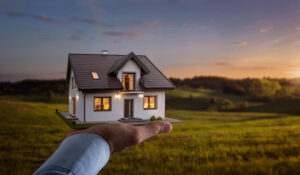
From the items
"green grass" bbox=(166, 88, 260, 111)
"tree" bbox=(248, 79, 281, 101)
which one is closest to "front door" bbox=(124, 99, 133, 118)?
"green grass" bbox=(166, 88, 260, 111)

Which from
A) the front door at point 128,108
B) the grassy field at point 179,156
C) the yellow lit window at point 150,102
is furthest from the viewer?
the yellow lit window at point 150,102

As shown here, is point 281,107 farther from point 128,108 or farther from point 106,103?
point 106,103

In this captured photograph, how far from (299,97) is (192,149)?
3625 cm

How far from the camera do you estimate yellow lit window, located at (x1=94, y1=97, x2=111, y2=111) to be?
32.8 feet

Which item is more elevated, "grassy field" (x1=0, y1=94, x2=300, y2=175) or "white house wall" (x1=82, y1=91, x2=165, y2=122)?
"white house wall" (x1=82, y1=91, x2=165, y2=122)

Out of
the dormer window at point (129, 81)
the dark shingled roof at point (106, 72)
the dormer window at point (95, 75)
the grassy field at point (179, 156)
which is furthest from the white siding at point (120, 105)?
the grassy field at point (179, 156)

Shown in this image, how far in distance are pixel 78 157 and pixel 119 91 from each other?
8.83m

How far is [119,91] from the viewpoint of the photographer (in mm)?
9594

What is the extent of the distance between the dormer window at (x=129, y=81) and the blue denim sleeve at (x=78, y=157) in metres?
9.21

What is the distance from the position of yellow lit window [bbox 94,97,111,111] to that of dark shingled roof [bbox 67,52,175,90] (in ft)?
2.84

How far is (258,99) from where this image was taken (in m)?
39.8

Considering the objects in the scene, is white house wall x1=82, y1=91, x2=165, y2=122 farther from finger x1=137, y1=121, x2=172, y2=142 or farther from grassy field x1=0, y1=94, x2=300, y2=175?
finger x1=137, y1=121, x2=172, y2=142

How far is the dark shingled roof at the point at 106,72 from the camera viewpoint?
372 inches

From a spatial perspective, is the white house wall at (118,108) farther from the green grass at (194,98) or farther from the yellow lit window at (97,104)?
the green grass at (194,98)
